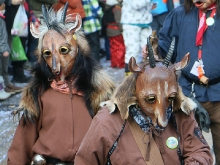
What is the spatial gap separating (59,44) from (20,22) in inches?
133

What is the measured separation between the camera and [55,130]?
3.46m

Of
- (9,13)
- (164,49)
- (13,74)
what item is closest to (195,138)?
(164,49)

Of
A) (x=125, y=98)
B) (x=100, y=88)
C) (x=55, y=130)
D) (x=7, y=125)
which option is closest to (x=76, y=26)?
(x=100, y=88)

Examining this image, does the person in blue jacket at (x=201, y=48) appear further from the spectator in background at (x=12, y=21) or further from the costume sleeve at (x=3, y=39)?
the spectator in background at (x=12, y=21)

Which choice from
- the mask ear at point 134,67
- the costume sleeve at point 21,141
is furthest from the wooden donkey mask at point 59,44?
the mask ear at point 134,67

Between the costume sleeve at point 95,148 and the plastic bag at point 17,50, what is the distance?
434 cm

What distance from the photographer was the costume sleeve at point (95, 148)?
273 cm

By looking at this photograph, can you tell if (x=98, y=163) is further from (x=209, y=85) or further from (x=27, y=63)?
(x=27, y=63)

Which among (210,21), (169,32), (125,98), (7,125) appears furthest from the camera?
(7,125)

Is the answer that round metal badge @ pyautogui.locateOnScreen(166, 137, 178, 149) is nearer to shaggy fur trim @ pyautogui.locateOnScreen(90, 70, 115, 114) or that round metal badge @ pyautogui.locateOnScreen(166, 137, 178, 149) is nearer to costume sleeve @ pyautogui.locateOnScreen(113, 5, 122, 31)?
shaggy fur trim @ pyautogui.locateOnScreen(90, 70, 115, 114)

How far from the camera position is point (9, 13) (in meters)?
6.66

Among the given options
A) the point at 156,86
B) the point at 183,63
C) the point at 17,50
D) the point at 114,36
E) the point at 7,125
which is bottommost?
the point at 7,125

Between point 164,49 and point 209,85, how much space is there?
→ 0.49 m

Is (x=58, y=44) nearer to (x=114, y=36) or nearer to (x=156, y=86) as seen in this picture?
(x=156, y=86)
